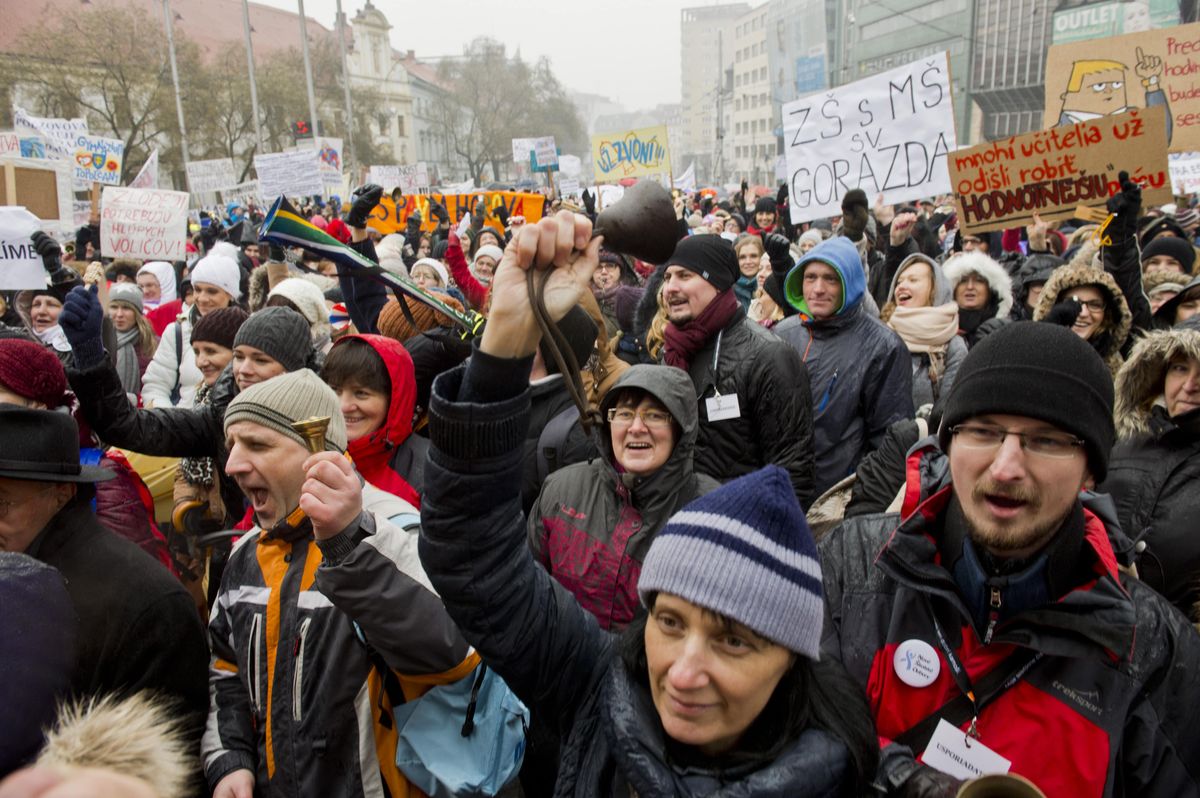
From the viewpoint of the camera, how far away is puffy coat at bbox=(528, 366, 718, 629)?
8.24 ft

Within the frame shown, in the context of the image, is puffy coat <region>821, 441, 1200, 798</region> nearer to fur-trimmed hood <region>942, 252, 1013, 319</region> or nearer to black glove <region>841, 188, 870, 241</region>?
fur-trimmed hood <region>942, 252, 1013, 319</region>

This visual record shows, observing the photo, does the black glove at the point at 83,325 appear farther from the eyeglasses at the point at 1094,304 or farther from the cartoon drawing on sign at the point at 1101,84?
the cartoon drawing on sign at the point at 1101,84

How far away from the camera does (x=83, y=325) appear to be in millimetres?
2984

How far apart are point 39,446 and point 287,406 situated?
654 mm

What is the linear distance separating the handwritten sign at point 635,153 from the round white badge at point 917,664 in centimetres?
1343

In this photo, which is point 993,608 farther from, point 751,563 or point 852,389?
point 852,389

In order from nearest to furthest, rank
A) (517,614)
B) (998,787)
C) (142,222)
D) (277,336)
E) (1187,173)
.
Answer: (998,787)
(517,614)
(277,336)
(142,222)
(1187,173)

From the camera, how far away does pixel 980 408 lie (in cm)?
173

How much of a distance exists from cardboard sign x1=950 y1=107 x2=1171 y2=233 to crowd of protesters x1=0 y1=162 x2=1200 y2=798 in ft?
11.3

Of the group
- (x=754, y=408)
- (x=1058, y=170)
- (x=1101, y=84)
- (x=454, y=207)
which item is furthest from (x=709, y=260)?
(x=454, y=207)

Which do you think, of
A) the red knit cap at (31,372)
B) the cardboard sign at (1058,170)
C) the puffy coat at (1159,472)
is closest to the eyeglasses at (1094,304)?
the puffy coat at (1159,472)

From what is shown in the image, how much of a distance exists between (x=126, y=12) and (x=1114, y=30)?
48.5 meters

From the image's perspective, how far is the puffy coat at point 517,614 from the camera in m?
1.37

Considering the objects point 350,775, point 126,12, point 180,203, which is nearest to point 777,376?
point 350,775
